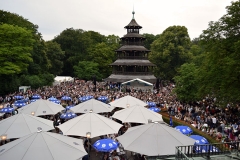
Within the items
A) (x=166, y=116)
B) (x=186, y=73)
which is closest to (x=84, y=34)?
(x=186, y=73)

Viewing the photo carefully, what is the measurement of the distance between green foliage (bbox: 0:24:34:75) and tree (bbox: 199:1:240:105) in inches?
1112

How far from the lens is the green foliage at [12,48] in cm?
3519

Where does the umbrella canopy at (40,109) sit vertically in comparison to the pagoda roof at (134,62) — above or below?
below

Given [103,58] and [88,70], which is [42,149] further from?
[103,58]

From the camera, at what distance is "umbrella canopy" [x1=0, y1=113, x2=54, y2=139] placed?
14.1 metres

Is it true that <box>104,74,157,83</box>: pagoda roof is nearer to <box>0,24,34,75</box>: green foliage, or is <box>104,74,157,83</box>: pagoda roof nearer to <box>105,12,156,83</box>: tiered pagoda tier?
<box>105,12,156,83</box>: tiered pagoda tier

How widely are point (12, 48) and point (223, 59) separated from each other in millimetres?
31447

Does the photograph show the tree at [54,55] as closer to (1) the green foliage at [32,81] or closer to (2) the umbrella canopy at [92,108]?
(1) the green foliage at [32,81]

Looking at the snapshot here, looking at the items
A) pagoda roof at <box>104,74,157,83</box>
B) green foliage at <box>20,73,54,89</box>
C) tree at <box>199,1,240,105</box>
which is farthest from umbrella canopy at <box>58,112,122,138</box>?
pagoda roof at <box>104,74,157,83</box>

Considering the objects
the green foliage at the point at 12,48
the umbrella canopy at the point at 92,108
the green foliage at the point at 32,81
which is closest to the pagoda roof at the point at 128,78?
the green foliage at the point at 32,81

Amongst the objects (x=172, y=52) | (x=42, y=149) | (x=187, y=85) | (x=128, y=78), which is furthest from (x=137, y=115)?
(x=172, y=52)

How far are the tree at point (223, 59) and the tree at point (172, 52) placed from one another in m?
28.4

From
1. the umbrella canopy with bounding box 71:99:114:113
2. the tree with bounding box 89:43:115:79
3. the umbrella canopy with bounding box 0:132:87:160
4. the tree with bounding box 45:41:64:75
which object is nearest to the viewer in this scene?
the umbrella canopy with bounding box 0:132:87:160

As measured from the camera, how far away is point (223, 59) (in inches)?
867
